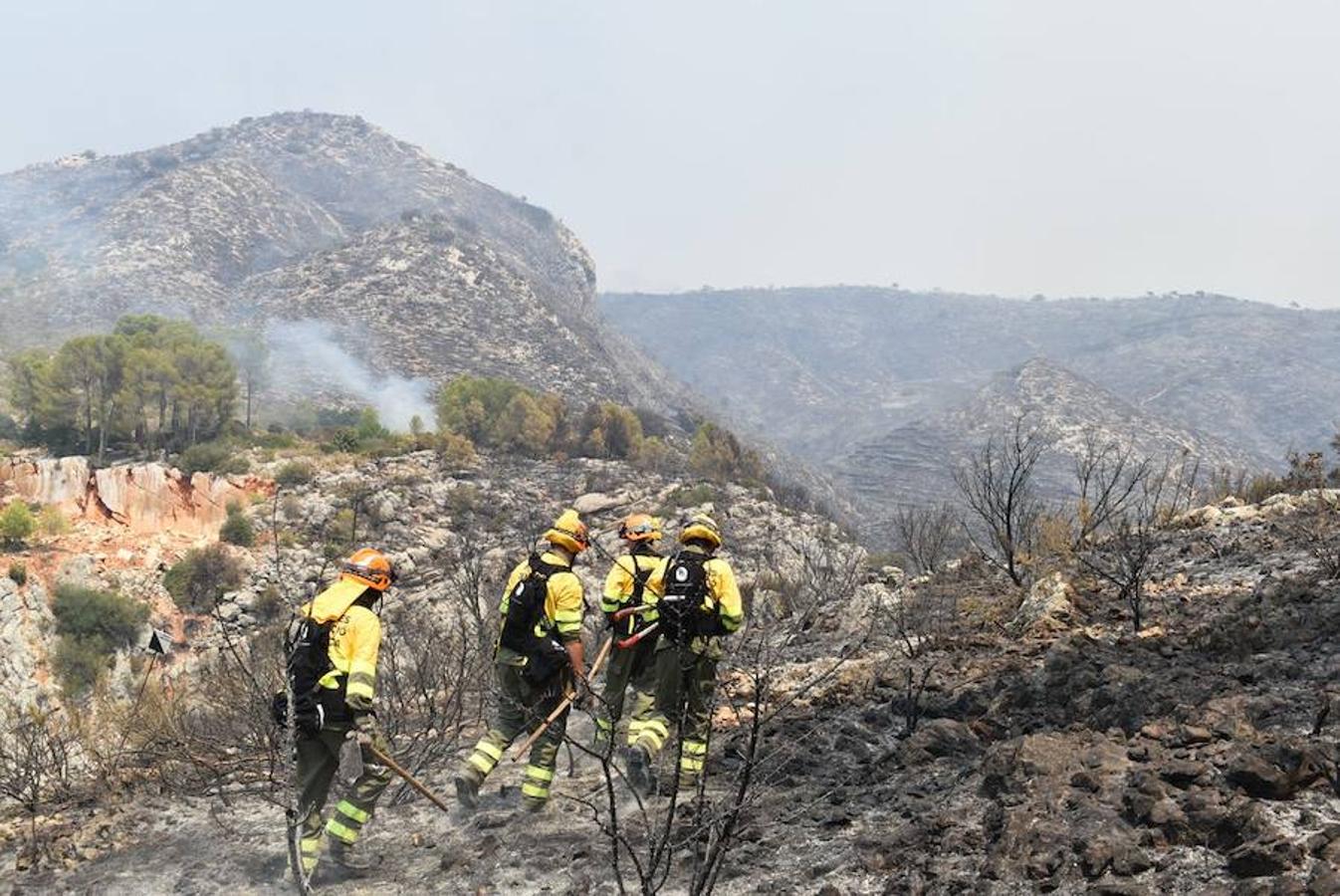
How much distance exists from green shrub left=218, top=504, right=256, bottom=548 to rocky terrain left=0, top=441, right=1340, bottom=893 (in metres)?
18.2

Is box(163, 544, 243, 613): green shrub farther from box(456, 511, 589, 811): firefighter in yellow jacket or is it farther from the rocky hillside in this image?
the rocky hillside

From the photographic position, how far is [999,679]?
219 inches

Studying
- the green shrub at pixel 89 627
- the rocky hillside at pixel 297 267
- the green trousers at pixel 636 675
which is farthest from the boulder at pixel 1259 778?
the rocky hillside at pixel 297 267

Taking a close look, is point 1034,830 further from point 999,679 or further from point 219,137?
point 219,137

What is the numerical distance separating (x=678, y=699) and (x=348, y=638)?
1.93 meters

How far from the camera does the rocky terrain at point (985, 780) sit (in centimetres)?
296

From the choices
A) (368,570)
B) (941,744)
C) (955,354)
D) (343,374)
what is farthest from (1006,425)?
(955,354)

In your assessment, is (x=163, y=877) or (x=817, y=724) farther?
(x=817, y=724)

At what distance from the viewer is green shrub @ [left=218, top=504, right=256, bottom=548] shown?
75.1 ft

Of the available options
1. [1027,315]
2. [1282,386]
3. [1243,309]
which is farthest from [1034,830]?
[1027,315]

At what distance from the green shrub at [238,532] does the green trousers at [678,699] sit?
68.8ft

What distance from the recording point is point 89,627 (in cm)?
1872

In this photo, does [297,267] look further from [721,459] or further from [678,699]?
[678,699]

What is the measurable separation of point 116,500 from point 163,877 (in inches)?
877
